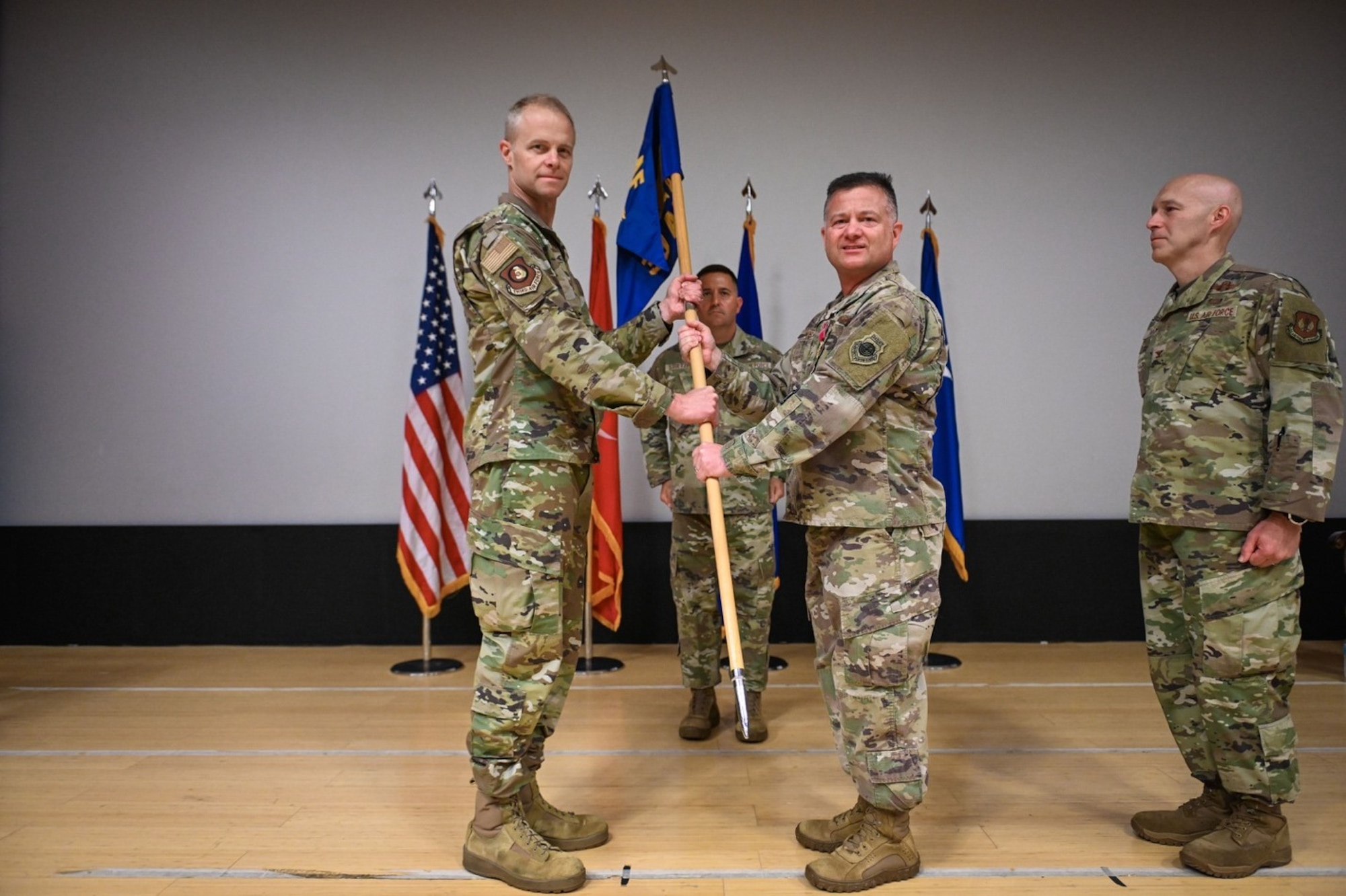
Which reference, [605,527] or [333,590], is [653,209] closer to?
[605,527]

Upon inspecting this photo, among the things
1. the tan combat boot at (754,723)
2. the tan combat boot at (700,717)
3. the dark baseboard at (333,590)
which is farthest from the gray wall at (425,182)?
the tan combat boot at (700,717)

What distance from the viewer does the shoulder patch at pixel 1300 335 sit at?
91.4 inches

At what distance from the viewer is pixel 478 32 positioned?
5.29 meters

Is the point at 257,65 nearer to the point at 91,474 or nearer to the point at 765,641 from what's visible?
the point at 91,474

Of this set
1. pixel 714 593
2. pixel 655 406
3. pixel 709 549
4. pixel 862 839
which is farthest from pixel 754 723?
pixel 655 406

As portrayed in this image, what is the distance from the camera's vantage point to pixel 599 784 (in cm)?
302

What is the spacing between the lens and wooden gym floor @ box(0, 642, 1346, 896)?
2346mm

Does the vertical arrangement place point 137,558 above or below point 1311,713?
above

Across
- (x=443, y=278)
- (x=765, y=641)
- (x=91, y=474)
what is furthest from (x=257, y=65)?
(x=765, y=641)

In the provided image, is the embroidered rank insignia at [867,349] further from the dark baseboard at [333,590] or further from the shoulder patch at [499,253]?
the dark baseboard at [333,590]

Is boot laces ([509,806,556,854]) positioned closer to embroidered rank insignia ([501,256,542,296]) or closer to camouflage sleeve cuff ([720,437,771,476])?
camouflage sleeve cuff ([720,437,771,476])

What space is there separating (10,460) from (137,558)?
87 cm

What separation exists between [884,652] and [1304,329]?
4.00ft

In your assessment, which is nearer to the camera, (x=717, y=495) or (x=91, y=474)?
(x=717, y=495)
